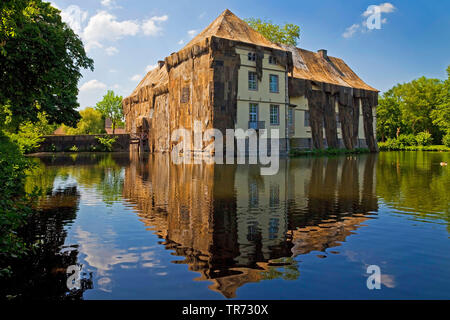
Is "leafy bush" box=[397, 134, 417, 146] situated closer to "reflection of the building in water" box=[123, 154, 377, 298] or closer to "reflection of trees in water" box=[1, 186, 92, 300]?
"reflection of the building in water" box=[123, 154, 377, 298]

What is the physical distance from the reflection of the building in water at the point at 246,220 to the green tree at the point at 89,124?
66877 mm

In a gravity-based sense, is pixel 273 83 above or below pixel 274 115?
above

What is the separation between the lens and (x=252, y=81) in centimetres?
3216

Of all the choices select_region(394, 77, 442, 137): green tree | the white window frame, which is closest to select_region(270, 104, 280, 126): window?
the white window frame

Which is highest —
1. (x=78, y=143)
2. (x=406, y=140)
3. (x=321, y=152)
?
(x=406, y=140)

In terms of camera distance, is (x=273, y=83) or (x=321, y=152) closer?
(x=273, y=83)

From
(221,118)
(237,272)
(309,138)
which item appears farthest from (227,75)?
(237,272)

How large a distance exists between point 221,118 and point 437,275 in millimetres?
25919

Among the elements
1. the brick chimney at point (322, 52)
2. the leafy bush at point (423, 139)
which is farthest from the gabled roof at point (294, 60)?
the leafy bush at point (423, 139)

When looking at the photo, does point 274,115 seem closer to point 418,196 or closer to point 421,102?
point 418,196

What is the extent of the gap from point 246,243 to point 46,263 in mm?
3065

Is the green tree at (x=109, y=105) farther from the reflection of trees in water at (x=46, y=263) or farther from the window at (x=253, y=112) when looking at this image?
the reflection of trees in water at (x=46, y=263)

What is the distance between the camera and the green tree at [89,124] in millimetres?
74562

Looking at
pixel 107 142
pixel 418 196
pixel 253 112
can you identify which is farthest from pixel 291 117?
pixel 418 196
